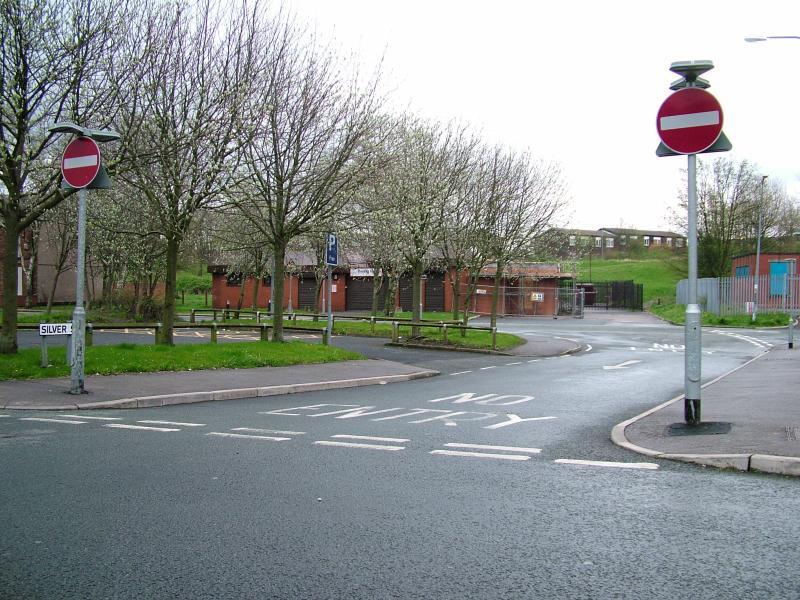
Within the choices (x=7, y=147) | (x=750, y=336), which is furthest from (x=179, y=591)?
(x=750, y=336)

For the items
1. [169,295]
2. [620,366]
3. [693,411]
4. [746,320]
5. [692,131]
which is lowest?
[620,366]

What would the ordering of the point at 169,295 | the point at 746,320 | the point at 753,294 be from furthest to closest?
the point at 753,294 < the point at 746,320 < the point at 169,295

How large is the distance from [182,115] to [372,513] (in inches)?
551

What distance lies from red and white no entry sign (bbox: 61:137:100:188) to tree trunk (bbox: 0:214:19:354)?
13.1ft

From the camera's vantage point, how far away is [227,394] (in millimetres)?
12133

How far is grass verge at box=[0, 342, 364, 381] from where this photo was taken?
13.1 m

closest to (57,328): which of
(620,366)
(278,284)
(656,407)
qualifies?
(278,284)

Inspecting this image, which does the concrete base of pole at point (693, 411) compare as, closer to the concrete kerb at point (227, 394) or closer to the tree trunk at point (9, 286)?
the concrete kerb at point (227, 394)

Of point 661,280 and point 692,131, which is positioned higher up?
point 661,280

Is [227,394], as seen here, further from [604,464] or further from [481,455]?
[604,464]

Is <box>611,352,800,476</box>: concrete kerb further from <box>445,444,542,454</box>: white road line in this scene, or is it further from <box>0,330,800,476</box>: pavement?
<box>445,444,542,454</box>: white road line

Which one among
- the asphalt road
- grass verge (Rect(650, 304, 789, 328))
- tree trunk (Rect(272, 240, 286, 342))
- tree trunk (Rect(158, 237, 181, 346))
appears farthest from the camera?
grass verge (Rect(650, 304, 789, 328))

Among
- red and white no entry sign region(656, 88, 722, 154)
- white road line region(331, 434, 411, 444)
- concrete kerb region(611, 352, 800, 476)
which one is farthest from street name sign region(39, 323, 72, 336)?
red and white no entry sign region(656, 88, 722, 154)

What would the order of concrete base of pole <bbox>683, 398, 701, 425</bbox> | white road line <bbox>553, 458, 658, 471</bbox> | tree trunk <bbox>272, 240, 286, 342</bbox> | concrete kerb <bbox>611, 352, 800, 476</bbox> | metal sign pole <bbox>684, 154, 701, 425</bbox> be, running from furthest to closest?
1. tree trunk <bbox>272, 240, 286, 342</bbox>
2. concrete base of pole <bbox>683, 398, 701, 425</bbox>
3. metal sign pole <bbox>684, 154, 701, 425</bbox>
4. white road line <bbox>553, 458, 658, 471</bbox>
5. concrete kerb <bbox>611, 352, 800, 476</bbox>
